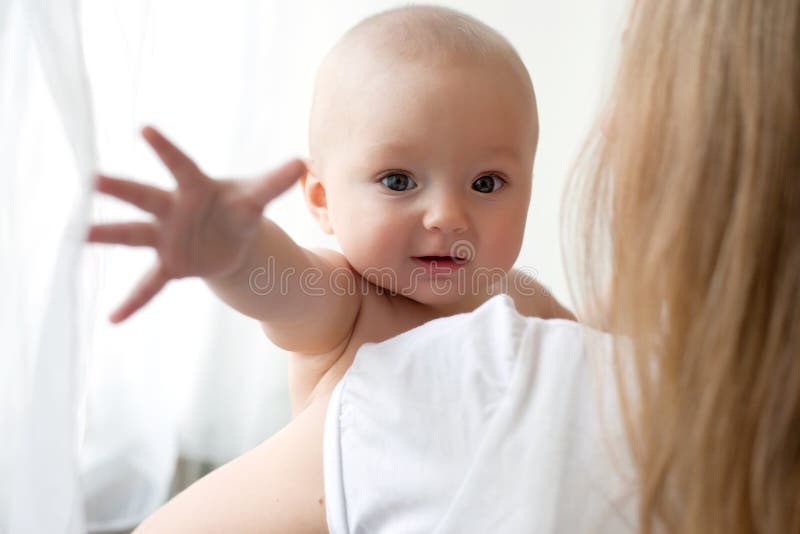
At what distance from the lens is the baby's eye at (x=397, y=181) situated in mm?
955

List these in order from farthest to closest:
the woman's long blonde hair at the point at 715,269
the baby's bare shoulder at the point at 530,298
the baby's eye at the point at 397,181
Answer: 1. the baby's bare shoulder at the point at 530,298
2. the baby's eye at the point at 397,181
3. the woman's long blonde hair at the point at 715,269

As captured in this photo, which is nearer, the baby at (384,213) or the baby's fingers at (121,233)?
the baby's fingers at (121,233)

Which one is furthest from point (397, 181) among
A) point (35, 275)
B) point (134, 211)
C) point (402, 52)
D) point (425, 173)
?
point (35, 275)

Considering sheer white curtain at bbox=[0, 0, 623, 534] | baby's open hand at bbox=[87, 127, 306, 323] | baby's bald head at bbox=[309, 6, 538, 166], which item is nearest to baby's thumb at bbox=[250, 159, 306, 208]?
A: baby's open hand at bbox=[87, 127, 306, 323]

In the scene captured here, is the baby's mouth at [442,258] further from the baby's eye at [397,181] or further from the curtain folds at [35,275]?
the curtain folds at [35,275]

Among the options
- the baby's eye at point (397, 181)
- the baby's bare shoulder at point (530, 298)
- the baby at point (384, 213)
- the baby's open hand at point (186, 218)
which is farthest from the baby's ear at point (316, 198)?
the baby's open hand at point (186, 218)

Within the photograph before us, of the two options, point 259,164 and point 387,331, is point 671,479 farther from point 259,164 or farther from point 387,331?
point 259,164

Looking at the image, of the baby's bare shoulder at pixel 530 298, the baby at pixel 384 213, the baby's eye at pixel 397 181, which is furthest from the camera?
the baby's bare shoulder at pixel 530 298

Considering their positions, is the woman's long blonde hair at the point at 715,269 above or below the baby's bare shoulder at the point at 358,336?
above

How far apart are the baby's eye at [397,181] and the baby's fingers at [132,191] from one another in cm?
36

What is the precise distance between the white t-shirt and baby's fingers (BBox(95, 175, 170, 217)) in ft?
0.76

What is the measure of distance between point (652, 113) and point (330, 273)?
0.39 metres

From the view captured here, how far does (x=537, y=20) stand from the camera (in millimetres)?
1827

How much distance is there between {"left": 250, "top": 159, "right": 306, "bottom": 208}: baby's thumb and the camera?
647 millimetres
